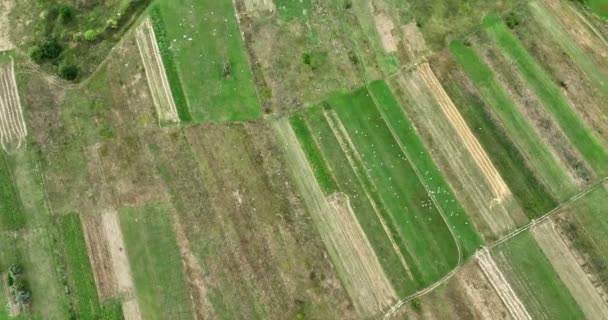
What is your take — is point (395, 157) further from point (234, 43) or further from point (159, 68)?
point (159, 68)

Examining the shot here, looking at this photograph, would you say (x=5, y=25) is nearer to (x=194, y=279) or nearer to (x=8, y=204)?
(x=8, y=204)

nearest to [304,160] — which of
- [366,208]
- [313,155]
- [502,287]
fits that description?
[313,155]

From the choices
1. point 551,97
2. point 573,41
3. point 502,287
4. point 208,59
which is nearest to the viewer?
point 502,287

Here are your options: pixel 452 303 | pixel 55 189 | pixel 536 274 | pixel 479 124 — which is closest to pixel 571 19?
pixel 479 124

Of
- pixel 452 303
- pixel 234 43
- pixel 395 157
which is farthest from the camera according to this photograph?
pixel 234 43

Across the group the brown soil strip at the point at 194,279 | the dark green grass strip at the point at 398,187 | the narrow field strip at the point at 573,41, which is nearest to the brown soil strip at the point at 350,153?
the dark green grass strip at the point at 398,187

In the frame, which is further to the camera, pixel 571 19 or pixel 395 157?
pixel 571 19
